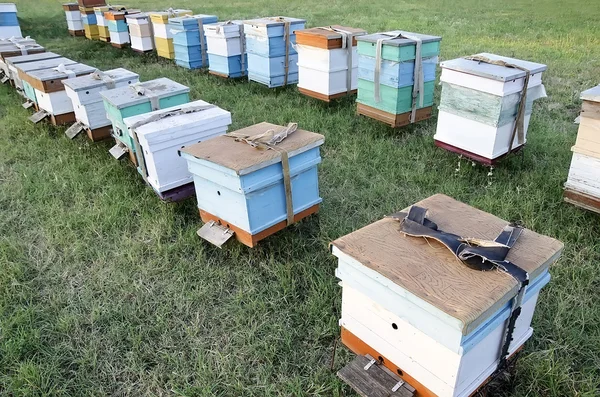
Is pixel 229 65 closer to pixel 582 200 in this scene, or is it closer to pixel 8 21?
pixel 582 200

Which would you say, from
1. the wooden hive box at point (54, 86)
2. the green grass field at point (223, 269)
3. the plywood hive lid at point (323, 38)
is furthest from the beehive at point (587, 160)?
the wooden hive box at point (54, 86)

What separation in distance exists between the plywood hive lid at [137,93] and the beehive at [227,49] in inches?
93.1

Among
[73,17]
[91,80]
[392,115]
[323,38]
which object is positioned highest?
[323,38]

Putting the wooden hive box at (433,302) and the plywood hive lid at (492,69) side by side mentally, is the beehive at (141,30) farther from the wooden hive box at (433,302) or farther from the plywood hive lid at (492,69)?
the wooden hive box at (433,302)

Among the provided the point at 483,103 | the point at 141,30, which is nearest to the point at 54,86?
the point at 141,30

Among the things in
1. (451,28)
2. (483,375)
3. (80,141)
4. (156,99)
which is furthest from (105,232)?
(451,28)

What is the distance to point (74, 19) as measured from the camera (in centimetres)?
1088

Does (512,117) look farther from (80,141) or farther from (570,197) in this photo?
(80,141)

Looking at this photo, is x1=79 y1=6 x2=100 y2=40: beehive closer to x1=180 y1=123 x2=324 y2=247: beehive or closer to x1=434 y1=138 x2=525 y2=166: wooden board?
x1=180 y1=123 x2=324 y2=247: beehive

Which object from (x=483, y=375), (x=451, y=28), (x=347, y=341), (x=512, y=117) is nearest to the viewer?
(x=483, y=375)

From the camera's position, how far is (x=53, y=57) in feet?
18.2

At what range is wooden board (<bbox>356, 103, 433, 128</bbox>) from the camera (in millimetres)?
4509

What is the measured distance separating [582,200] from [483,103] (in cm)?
96

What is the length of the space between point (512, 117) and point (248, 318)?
2.49 meters
